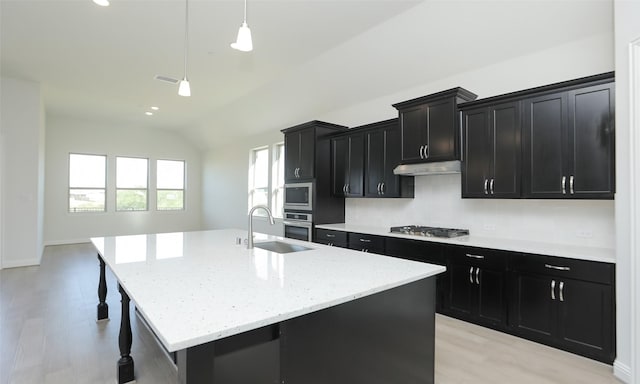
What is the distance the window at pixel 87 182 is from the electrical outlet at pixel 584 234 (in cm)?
990

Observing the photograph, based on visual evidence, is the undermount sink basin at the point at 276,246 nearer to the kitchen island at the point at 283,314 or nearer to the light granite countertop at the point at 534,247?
the kitchen island at the point at 283,314

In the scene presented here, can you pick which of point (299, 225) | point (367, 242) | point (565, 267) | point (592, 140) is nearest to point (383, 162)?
point (367, 242)

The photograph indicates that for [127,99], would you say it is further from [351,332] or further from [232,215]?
[351,332]

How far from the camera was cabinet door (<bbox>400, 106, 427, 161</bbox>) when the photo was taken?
3.60m

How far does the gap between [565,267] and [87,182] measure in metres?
9.99

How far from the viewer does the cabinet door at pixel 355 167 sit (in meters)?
4.51

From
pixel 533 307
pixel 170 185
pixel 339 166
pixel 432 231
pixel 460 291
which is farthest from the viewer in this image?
pixel 170 185

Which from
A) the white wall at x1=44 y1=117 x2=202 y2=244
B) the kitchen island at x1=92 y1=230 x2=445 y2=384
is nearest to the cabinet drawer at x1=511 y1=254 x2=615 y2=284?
the kitchen island at x1=92 y1=230 x2=445 y2=384

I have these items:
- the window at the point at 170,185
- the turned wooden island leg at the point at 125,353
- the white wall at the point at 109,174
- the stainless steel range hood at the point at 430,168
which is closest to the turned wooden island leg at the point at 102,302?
the turned wooden island leg at the point at 125,353

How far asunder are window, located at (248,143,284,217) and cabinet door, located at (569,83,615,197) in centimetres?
517

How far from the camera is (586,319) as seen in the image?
7.86 feet

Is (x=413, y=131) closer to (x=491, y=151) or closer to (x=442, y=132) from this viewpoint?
(x=442, y=132)

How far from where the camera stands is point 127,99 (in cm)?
630

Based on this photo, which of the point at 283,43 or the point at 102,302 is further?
the point at 283,43
